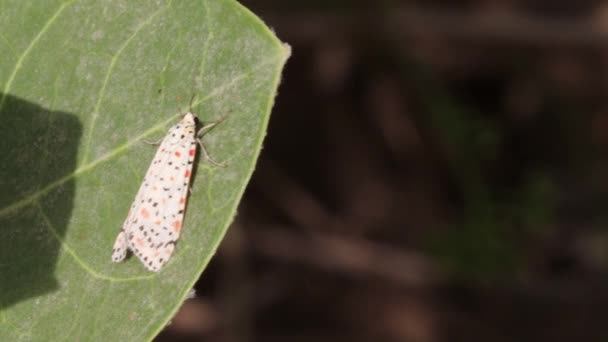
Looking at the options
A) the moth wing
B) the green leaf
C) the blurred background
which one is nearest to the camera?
the green leaf

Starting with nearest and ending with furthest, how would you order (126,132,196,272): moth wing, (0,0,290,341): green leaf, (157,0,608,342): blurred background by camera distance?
(0,0,290,341): green leaf, (126,132,196,272): moth wing, (157,0,608,342): blurred background

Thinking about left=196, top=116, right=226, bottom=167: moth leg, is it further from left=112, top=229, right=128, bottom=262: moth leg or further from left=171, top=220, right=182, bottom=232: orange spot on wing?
left=112, top=229, right=128, bottom=262: moth leg

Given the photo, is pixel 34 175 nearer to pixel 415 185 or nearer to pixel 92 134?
pixel 92 134

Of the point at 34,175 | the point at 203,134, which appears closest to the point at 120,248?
the point at 34,175

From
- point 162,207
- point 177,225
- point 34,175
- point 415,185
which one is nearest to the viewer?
point 34,175

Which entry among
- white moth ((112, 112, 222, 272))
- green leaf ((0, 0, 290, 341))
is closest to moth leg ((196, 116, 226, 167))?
white moth ((112, 112, 222, 272))

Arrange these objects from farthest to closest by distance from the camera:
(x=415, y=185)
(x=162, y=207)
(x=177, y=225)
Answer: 1. (x=415, y=185)
2. (x=162, y=207)
3. (x=177, y=225)

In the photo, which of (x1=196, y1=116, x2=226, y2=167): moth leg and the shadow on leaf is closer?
the shadow on leaf

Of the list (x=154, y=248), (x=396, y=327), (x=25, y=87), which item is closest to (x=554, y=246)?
(x=396, y=327)
